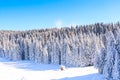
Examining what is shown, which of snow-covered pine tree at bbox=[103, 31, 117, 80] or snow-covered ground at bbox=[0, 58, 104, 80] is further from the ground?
snow-covered pine tree at bbox=[103, 31, 117, 80]

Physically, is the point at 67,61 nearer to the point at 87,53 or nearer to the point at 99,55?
the point at 87,53

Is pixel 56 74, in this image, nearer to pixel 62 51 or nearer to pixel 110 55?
pixel 110 55

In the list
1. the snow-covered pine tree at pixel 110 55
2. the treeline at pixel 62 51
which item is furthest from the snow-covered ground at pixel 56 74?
the treeline at pixel 62 51

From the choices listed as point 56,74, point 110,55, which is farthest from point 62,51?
point 110,55

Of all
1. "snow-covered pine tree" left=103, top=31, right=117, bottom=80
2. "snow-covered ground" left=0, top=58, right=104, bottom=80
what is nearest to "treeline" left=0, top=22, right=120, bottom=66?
"snow-covered ground" left=0, top=58, right=104, bottom=80

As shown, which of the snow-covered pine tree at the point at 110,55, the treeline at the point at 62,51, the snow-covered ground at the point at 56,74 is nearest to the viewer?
the snow-covered pine tree at the point at 110,55

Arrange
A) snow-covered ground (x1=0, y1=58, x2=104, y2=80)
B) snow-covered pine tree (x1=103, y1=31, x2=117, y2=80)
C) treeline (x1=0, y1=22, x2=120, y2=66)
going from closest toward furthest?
1. snow-covered pine tree (x1=103, y1=31, x2=117, y2=80)
2. snow-covered ground (x1=0, y1=58, x2=104, y2=80)
3. treeline (x1=0, y1=22, x2=120, y2=66)

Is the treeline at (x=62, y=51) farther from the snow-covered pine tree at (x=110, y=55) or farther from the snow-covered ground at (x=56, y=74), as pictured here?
the snow-covered pine tree at (x=110, y=55)

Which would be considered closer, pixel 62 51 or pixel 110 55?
pixel 110 55

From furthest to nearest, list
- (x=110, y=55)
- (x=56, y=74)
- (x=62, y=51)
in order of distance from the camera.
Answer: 1. (x=62, y=51)
2. (x=56, y=74)
3. (x=110, y=55)

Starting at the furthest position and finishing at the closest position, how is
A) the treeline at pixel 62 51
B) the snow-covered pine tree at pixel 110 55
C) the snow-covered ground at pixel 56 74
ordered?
the treeline at pixel 62 51 < the snow-covered ground at pixel 56 74 < the snow-covered pine tree at pixel 110 55

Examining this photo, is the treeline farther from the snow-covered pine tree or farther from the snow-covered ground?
the snow-covered pine tree

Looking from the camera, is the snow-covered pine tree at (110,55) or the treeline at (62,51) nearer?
the snow-covered pine tree at (110,55)

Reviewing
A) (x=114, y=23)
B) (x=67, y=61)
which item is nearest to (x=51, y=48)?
(x=67, y=61)
